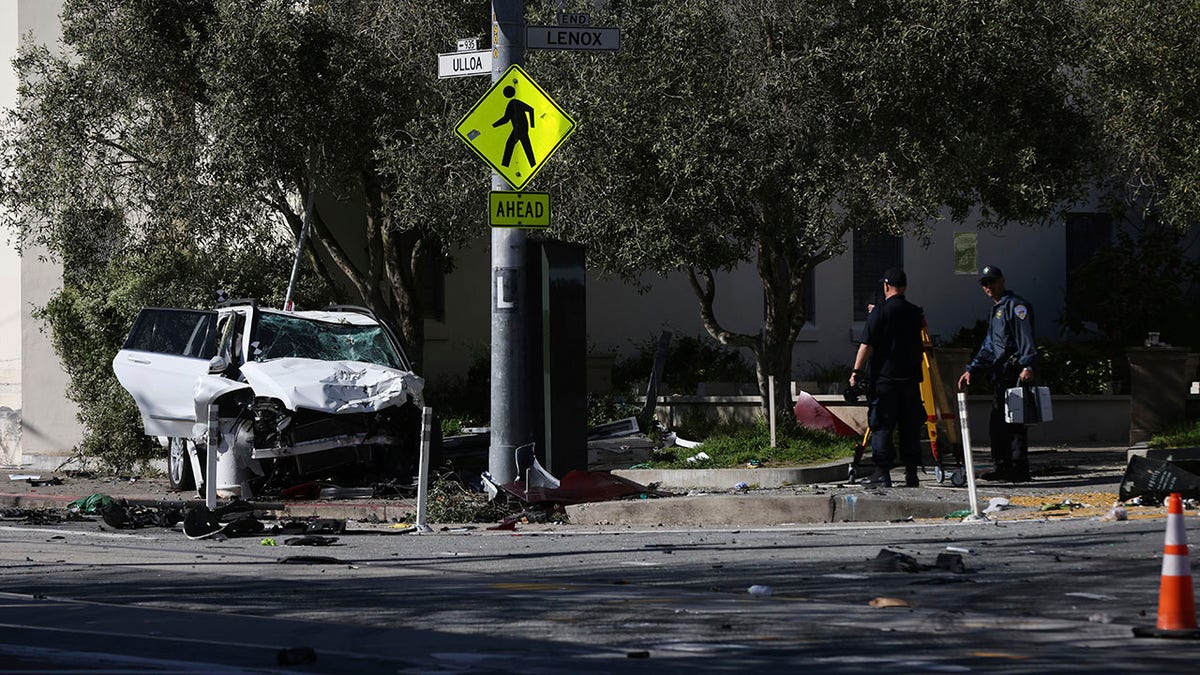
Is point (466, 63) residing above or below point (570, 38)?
below

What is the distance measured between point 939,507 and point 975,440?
9740 mm

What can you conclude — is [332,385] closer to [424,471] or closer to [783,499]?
[424,471]

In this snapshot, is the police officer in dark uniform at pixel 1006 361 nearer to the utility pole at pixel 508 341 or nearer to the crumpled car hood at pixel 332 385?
the utility pole at pixel 508 341

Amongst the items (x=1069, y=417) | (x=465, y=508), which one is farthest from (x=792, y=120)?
(x=1069, y=417)

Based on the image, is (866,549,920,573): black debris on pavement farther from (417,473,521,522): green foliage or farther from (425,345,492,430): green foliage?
(425,345,492,430): green foliage

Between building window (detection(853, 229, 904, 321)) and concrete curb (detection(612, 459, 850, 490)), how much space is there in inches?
380

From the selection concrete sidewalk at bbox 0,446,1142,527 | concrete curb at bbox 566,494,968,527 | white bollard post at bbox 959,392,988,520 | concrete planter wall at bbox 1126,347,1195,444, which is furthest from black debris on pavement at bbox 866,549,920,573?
concrete planter wall at bbox 1126,347,1195,444

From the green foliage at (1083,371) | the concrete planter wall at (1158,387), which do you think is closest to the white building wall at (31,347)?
the green foliage at (1083,371)

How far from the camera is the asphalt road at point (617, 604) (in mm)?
6535

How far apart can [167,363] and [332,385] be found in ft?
8.37

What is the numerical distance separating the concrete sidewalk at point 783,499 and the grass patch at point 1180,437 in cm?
50

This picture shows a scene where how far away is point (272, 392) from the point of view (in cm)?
1491

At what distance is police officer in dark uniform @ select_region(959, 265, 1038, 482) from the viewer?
14016 mm

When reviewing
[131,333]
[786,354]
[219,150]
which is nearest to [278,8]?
[219,150]
